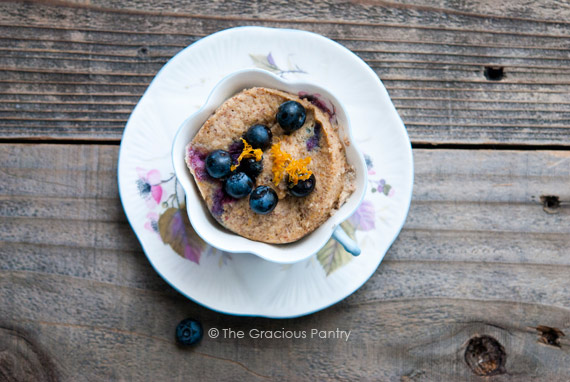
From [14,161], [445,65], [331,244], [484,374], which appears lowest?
[484,374]

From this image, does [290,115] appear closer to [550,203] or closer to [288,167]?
[288,167]

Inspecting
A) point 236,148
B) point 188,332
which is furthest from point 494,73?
point 188,332

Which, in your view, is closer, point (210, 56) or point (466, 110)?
point (210, 56)

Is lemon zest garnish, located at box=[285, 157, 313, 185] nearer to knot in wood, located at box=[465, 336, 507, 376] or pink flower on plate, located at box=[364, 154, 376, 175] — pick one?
pink flower on plate, located at box=[364, 154, 376, 175]

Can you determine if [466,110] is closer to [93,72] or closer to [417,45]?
[417,45]

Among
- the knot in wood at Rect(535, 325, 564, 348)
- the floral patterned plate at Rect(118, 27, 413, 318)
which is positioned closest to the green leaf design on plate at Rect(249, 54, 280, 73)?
the floral patterned plate at Rect(118, 27, 413, 318)

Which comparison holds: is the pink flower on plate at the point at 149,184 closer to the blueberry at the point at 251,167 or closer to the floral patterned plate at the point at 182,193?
the floral patterned plate at the point at 182,193

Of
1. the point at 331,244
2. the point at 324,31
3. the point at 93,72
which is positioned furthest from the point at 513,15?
the point at 93,72
